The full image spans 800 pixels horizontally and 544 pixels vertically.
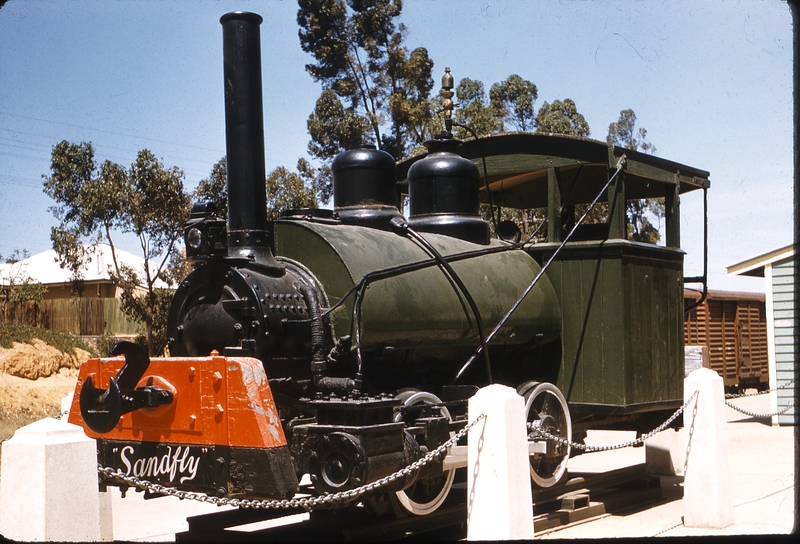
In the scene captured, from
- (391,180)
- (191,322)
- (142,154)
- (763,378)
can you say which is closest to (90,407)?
(191,322)

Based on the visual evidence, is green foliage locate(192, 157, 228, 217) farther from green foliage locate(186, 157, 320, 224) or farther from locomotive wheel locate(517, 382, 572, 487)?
locomotive wheel locate(517, 382, 572, 487)

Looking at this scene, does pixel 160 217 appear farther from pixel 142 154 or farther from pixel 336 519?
pixel 336 519

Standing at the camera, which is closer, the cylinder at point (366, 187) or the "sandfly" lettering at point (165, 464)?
the "sandfly" lettering at point (165, 464)

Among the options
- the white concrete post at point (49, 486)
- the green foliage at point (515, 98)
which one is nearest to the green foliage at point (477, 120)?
the green foliage at point (515, 98)

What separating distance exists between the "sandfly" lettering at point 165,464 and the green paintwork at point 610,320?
3.81 m

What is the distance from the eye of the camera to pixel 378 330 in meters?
6.05

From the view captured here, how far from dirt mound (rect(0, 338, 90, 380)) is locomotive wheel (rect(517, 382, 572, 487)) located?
46.7ft

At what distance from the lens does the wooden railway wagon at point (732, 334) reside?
21.2 meters

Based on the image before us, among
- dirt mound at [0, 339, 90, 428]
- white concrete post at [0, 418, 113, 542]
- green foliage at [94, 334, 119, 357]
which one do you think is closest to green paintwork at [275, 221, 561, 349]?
white concrete post at [0, 418, 113, 542]

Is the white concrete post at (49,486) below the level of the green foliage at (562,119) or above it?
below

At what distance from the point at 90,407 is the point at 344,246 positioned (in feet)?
6.34

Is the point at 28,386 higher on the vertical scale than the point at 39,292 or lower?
lower

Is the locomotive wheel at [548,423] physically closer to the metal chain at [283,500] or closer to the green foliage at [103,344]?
the metal chain at [283,500]

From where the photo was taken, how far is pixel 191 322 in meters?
5.88
